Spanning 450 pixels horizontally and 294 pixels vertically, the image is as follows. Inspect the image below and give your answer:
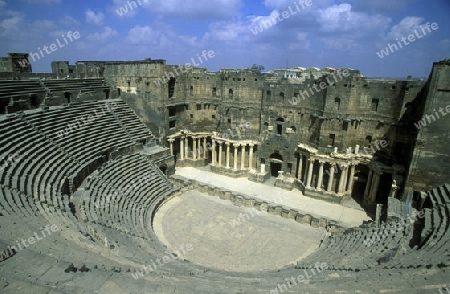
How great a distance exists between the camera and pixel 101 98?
27.5m

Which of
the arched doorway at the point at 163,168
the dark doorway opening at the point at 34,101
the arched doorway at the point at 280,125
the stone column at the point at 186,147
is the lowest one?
the arched doorway at the point at 163,168

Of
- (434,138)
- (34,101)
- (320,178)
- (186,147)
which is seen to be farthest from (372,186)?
(34,101)

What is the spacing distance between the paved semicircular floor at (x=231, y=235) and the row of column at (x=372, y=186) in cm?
631

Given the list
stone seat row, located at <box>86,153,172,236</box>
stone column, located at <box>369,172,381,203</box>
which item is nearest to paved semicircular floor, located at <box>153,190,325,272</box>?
stone seat row, located at <box>86,153,172,236</box>

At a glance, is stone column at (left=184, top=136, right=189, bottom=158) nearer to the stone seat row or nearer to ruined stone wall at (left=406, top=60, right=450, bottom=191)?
the stone seat row

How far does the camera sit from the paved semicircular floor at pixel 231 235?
15625 millimetres

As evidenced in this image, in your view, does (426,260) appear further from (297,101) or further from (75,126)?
(75,126)

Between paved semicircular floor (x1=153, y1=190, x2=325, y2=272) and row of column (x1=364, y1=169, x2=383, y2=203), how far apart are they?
6.31 metres

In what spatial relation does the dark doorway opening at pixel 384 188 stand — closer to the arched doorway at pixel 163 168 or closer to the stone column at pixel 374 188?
the stone column at pixel 374 188

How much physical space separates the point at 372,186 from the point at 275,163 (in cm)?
906

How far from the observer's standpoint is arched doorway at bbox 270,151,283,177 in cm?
2711

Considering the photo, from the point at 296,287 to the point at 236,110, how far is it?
20547 millimetres

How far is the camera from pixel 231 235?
18.0 metres

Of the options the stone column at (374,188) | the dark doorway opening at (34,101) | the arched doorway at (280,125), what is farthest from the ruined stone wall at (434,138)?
the dark doorway opening at (34,101)
